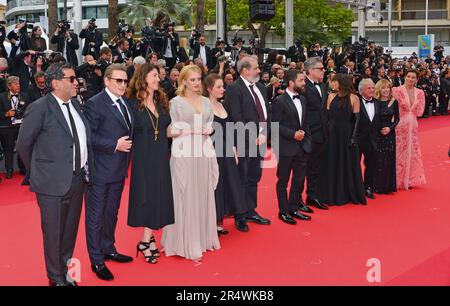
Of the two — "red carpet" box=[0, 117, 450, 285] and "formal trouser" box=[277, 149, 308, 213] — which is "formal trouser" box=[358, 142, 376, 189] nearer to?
"red carpet" box=[0, 117, 450, 285]

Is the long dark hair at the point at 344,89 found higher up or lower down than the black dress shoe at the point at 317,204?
higher up

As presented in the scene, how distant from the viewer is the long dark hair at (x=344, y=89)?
7.16 metres

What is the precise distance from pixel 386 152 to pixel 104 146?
4.51 m

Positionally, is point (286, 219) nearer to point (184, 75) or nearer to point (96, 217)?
point (184, 75)

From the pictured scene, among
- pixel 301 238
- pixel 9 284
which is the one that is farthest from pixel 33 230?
pixel 301 238

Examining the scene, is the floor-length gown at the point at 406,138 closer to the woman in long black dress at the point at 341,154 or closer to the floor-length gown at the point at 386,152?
the floor-length gown at the point at 386,152

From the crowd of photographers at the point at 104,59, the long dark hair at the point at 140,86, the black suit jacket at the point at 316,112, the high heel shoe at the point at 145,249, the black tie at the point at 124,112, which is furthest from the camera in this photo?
the crowd of photographers at the point at 104,59

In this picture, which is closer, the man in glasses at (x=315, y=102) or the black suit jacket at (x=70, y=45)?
the man in glasses at (x=315, y=102)

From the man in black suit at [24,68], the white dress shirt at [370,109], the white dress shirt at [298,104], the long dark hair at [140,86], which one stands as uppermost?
the man in black suit at [24,68]

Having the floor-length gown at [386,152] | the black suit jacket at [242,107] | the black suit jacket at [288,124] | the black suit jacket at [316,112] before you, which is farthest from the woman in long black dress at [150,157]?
the floor-length gown at [386,152]

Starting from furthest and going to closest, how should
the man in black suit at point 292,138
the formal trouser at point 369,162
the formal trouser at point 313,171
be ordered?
1. the formal trouser at point 369,162
2. the formal trouser at point 313,171
3. the man in black suit at point 292,138

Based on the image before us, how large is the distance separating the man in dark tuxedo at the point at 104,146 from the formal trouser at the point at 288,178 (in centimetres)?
220

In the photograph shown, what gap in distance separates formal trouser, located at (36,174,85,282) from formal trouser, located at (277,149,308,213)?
8.88ft

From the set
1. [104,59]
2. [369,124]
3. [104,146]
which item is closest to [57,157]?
[104,146]
